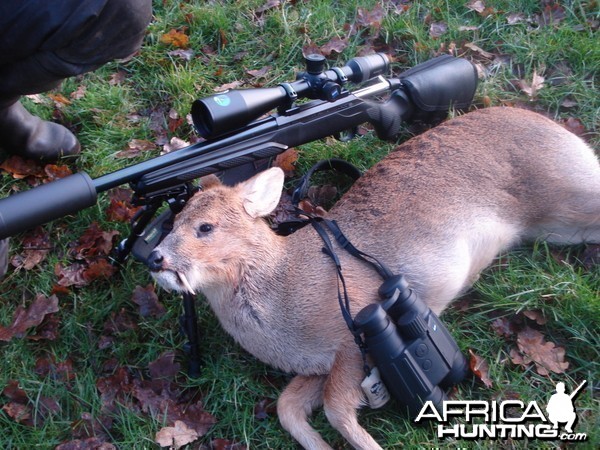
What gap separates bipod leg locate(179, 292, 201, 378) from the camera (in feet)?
12.5

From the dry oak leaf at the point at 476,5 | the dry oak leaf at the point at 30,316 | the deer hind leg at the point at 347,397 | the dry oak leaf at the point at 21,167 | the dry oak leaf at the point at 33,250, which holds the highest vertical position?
the dry oak leaf at the point at 476,5

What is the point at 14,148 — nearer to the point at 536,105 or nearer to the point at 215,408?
the point at 215,408

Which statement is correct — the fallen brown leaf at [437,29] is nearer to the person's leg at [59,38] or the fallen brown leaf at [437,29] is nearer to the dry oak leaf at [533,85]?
the dry oak leaf at [533,85]

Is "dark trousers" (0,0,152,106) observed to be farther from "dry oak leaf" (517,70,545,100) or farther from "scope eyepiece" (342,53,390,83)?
"dry oak leaf" (517,70,545,100)

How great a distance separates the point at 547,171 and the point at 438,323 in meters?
1.36

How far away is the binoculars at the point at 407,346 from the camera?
335 cm

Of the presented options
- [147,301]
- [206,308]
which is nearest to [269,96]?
[206,308]

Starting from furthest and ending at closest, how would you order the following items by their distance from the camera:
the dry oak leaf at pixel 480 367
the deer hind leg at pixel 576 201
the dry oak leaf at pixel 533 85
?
the dry oak leaf at pixel 533 85 → the deer hind leg at pixel 576 201 → the dry oak leaf at pixel 480 367

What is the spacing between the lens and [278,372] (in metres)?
3.93

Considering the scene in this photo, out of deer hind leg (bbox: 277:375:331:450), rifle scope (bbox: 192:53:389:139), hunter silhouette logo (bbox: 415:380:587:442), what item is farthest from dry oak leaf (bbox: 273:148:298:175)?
hunter silhouette logo (bbox: 415:380:587:442)

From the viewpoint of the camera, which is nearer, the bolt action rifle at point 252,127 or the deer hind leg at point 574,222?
the bolt action rifle at point 252,127

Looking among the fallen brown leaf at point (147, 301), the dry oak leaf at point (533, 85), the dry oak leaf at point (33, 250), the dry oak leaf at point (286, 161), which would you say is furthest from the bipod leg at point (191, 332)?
the dry oak leaf at point (533, 85)

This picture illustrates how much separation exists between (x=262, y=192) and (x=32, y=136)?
2182 millimetres

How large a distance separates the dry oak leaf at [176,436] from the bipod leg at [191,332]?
1.24 ft
